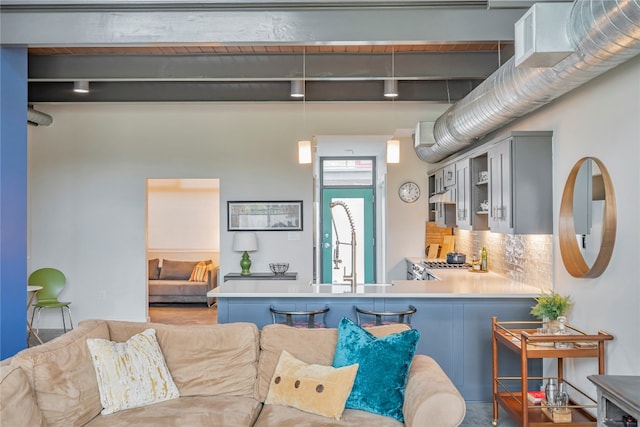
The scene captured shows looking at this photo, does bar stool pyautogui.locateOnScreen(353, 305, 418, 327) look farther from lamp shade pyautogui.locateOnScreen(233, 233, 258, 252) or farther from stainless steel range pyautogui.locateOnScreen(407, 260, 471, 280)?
lamp shade pyautogui.locateOnScreen(233, 233, 258, 252)

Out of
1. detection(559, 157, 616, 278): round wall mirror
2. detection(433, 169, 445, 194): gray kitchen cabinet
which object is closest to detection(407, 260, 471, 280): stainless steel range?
detection(433, 169, 445, 194): gray kitchen cabinet

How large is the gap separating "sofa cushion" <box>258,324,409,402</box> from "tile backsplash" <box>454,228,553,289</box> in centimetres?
166

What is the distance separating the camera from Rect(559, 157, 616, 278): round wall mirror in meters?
3.22

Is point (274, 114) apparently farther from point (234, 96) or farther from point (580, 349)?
point (580, 349)

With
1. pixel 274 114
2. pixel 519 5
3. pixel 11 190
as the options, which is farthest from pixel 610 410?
pixel 274 114

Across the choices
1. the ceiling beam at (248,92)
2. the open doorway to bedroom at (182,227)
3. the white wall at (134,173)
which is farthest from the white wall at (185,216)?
the ceiling beam at (248,92)

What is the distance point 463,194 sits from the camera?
5520 millimetres

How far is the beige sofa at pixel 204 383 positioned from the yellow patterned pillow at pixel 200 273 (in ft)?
18.5

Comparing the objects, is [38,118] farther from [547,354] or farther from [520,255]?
[547,354]

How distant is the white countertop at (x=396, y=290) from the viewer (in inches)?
165

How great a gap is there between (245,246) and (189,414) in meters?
4.23

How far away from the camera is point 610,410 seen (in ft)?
7.73

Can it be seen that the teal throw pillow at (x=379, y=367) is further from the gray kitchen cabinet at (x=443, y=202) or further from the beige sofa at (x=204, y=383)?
the gray kitchen cabinet at (x=443, y=202)

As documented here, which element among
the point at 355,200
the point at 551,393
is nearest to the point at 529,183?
the point at 551,393
